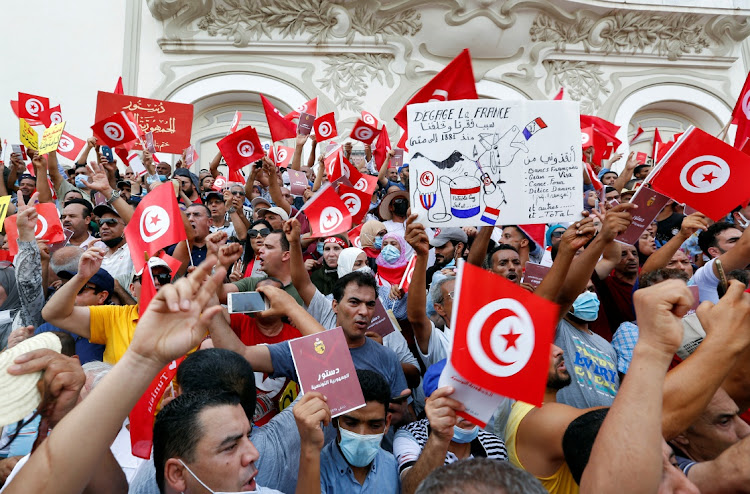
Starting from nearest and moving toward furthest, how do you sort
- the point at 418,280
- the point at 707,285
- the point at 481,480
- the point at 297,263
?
the point at 481,480 < the point at 418,280 < the point at 297,263 < the point at 707,285

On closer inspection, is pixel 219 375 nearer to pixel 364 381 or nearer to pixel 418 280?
pixel 364 381

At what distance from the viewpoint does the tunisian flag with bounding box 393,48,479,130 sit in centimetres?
A: 419

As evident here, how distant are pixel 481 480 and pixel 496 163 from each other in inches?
92.4

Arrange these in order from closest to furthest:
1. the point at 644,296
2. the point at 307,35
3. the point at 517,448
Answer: the point at 644,296
the point at 517,448
the point at 307,35

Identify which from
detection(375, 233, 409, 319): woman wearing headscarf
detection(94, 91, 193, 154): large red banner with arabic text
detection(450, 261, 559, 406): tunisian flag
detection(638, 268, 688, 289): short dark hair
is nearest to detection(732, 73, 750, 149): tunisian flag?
detection(638, 268, 688, 289): short dark hair

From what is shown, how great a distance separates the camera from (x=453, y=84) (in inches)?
168

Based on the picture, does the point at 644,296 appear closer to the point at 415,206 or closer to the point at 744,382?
the point at 744,382

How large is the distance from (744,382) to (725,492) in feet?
2.24

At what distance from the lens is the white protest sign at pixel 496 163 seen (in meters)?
3.26

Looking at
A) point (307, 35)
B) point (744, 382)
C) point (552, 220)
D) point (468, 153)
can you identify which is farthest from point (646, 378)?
point (307, 35)

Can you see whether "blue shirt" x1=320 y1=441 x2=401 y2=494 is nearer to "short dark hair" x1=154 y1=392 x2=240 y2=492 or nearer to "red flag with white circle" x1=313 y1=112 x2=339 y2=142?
"short dark hair" x1=154 y1=392 x2=240 y2=492

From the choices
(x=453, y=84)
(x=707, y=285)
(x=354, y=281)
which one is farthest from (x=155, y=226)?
(x=707, y=285)

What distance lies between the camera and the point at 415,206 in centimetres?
332

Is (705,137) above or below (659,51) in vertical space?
below
